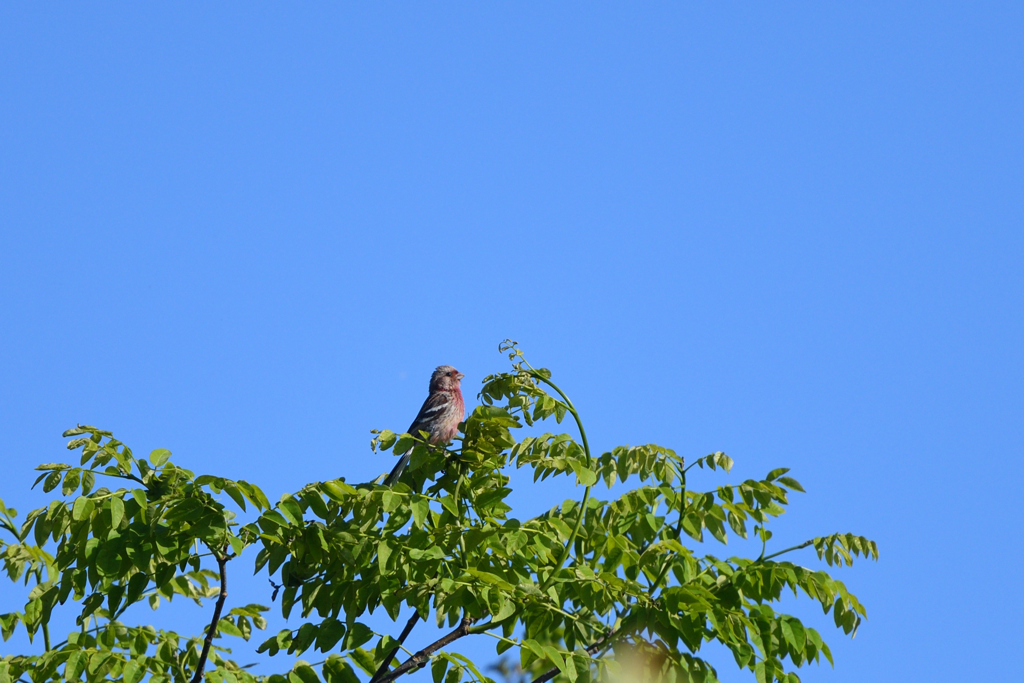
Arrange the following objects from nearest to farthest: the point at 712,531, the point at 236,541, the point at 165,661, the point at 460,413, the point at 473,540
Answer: the point at 236,541, the point at 473,540, the point at 712,531, the point at 165,661, the point at 460,413

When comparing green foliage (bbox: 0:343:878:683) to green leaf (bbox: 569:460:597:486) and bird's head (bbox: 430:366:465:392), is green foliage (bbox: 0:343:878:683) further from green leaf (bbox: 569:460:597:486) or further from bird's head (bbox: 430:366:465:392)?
bird's head (bbox: 430:366:465:392)

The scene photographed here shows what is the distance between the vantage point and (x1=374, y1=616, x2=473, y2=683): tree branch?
5191mm

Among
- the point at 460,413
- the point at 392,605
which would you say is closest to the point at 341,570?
the point at 392,605

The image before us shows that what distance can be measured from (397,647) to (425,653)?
0.97ft

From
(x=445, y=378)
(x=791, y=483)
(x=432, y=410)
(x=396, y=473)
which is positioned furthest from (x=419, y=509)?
(x=445, y=378)

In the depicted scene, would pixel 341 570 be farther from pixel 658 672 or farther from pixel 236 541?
pixel 658 672

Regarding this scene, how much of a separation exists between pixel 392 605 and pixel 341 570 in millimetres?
372

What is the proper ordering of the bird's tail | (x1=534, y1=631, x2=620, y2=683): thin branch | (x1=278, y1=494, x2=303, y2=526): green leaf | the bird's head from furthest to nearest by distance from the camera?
1. the bird's head
2. the bird's tail
3. (x1=534, y1=631, x2=620, y2=683): thin branch
4. (x1=278, y1=494, x2=303, y2=526): green leaf

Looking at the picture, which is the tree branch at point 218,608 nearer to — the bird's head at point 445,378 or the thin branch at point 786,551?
the thin branch at point 786,551

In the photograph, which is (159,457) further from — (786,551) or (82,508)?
(786,551)

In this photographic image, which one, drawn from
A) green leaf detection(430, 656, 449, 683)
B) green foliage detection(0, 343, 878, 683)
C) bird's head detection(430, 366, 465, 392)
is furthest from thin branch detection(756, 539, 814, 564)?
bird's head detection(430, 366, 465, 392)

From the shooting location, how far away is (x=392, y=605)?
16.4 ft

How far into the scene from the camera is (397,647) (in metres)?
5.03

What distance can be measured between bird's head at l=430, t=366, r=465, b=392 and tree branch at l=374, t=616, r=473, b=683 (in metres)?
4.86
